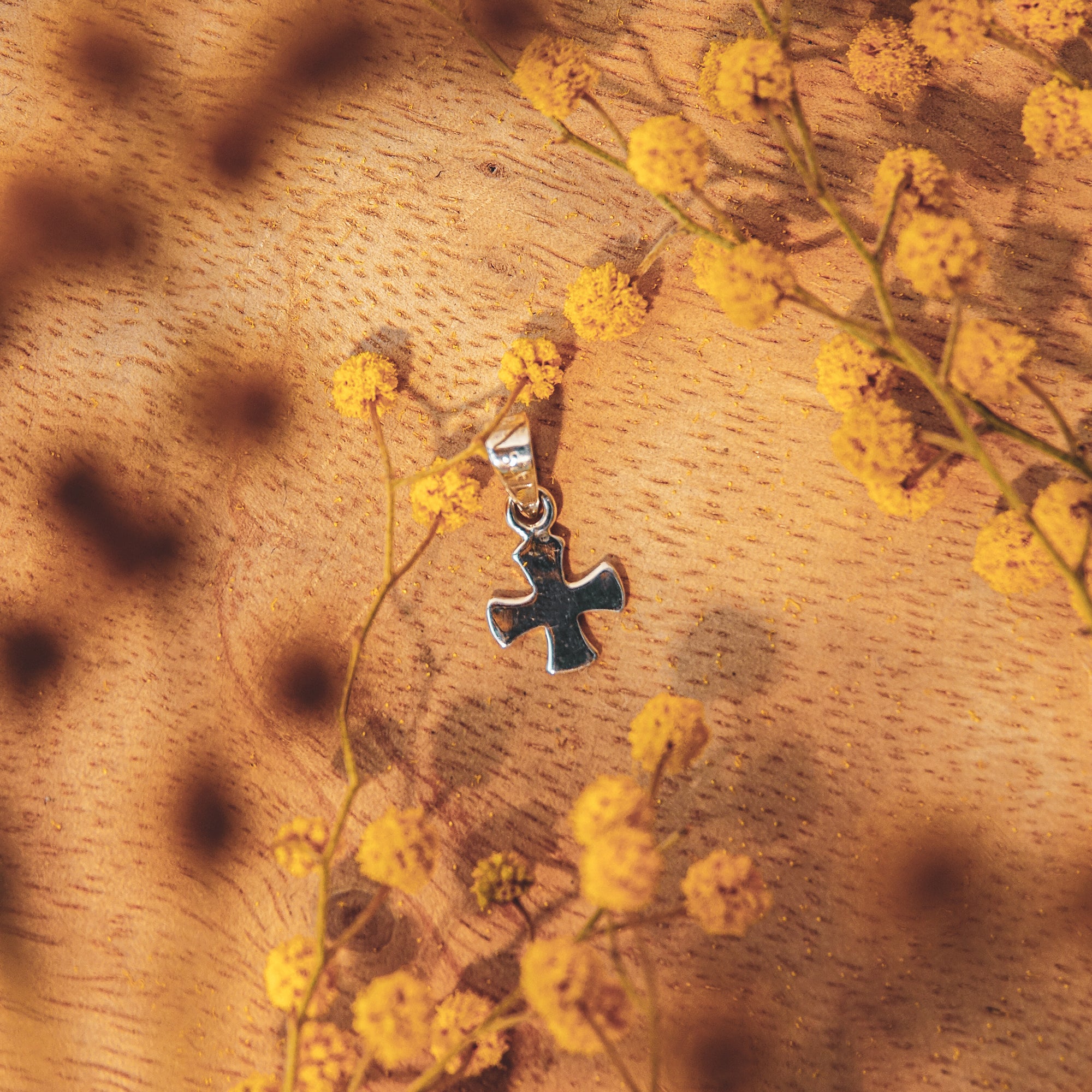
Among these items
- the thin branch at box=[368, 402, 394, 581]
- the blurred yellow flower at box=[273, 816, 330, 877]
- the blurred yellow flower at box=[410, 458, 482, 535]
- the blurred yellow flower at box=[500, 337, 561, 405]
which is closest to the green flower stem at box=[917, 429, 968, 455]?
the blurred yellow flower at box=[500, 337, 561, 405]

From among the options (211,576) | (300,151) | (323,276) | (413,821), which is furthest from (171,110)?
(413,821)

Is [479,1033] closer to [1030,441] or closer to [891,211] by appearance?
[1030,441]

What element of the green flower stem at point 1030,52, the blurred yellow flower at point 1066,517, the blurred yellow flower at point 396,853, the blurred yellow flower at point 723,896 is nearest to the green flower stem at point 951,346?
the blurred yellow flower at point 1066,517

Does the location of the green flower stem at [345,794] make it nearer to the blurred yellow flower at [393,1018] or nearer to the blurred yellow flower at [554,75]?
the blurred yellow flower at [393,1018]

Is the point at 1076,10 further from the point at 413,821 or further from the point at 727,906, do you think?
the point at 413,821

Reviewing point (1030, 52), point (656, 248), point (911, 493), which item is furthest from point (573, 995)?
point (1030, 52)

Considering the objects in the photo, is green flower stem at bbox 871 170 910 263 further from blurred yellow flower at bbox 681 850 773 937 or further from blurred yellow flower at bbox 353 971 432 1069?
blurred yellow flower at bbox 353 971 432 1069
